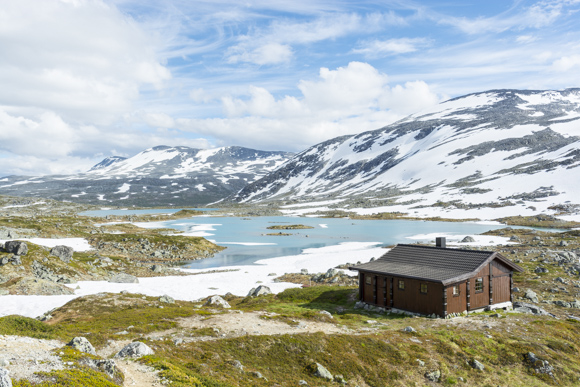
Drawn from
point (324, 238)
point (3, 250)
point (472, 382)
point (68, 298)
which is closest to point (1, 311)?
point (68, 298)

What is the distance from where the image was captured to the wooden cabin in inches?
1225

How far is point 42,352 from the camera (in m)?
15.9

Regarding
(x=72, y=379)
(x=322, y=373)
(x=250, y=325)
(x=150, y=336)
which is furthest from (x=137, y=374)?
(x=250, y=325)

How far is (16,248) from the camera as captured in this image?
162 feet

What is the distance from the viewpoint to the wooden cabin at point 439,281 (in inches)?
1225

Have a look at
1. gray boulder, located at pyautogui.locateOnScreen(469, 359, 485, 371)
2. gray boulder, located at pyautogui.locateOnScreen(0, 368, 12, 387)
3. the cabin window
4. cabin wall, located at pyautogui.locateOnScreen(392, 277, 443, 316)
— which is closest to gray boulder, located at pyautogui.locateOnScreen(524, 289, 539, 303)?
the cabin window

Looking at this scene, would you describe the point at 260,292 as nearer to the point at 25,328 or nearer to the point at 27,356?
the point at 25,328

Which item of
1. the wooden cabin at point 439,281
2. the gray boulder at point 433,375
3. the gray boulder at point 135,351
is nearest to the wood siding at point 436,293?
the wooden cabin at point 439,281

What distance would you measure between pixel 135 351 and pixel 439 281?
22.4 metres

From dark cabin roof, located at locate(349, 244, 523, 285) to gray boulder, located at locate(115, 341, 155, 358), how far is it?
2172 centimetres

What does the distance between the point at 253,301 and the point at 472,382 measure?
897 inches

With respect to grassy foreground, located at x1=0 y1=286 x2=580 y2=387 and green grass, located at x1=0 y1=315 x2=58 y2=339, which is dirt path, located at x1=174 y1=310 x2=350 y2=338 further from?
green grass, located at x1=0 y1=315 x2=58 y2=339

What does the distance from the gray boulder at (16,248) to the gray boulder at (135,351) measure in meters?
40.7

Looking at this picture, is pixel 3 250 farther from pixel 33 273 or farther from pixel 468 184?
pixel 468 184
